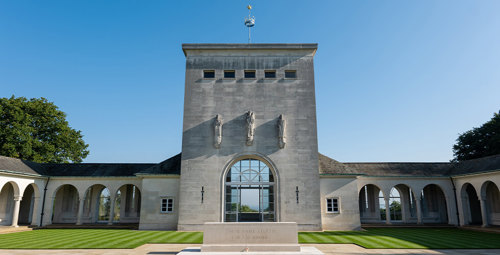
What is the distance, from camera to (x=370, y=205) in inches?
1227

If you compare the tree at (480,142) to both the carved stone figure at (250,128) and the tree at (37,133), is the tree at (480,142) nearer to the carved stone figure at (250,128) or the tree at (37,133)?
the carved stone figure at (250,128)

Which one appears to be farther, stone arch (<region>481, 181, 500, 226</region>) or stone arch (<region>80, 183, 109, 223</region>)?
stone arch (<region>80, 183, 109, 223</region>)

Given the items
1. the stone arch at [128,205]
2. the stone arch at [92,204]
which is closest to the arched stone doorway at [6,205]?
the stone arch at [92,204]

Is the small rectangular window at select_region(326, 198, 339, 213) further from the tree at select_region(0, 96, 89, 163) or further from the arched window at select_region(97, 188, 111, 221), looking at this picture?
the tree at select_region(0, 96, 89, 163)

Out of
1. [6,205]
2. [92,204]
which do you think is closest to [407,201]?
[92,204]

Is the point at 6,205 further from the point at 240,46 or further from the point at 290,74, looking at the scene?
the point at 290,74

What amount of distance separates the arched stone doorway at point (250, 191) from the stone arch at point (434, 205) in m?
15.8

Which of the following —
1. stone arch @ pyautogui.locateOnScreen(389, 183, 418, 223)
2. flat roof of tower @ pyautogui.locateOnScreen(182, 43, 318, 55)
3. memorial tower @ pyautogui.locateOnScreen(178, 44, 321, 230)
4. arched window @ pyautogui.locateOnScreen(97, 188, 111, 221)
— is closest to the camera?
memorial tower @ pyautogui.locateOnScreen(178, 44, 321, 230)

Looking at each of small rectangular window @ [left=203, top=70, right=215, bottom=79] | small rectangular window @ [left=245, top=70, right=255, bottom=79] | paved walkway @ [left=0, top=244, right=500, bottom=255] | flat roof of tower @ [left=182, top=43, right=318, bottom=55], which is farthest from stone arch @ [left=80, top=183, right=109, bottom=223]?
small rectangular window @ [left=245, top=70, right=255, bottom=79]

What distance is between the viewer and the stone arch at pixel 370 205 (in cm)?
3059

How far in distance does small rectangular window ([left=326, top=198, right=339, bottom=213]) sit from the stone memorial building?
77 mm

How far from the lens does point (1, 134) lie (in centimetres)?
3216

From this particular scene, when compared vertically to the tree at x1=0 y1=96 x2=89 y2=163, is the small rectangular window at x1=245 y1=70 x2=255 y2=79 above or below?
above

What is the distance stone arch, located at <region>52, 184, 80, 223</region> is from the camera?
29702 millimetres
